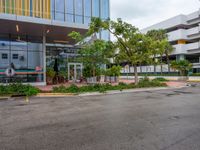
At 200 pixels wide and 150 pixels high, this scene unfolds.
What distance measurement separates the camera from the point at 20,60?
21.1 m

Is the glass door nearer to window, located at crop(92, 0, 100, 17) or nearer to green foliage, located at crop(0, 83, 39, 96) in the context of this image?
green foliage, located at crop(0, 83, 39, 96)

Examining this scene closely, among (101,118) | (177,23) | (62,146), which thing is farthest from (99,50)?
(177,23)

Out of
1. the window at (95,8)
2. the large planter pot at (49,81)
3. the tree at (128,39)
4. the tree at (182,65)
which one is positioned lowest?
the large planter pot at (49,81)

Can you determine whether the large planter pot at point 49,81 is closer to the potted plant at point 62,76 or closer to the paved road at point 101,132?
the potted plant at point 62,76

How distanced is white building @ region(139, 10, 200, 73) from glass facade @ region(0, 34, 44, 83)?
30875mm

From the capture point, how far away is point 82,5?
112ft

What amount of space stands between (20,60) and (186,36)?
34514 millimetres

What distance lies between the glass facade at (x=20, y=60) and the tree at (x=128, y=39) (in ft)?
26.3

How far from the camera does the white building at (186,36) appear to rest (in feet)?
128

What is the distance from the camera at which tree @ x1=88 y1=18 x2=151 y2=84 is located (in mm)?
19250

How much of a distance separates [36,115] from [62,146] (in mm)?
3762

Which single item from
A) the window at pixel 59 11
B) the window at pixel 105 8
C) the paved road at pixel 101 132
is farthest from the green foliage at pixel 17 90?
the window at pixel 105 8

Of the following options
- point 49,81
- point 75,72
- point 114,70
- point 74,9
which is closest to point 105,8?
point 74,9

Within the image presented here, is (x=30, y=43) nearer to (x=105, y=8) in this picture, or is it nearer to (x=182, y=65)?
(x=105, y=8)
